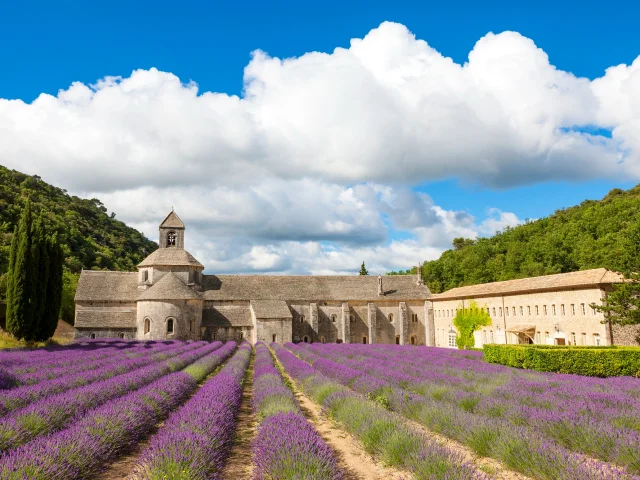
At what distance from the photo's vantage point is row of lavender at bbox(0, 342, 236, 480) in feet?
17.4

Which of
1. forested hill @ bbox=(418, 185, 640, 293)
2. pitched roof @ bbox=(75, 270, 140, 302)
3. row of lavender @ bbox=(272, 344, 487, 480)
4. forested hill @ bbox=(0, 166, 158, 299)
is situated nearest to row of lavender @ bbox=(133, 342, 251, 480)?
row of lavender @ bbox=(272, 344, 487, 480)

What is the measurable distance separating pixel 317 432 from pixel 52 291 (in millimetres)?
27044

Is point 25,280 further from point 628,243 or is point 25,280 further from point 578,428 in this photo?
point 628,243

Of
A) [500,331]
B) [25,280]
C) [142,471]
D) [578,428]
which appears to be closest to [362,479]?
[142,471]

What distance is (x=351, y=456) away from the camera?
7.81 m

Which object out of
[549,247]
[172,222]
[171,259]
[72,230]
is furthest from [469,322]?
[72,230]

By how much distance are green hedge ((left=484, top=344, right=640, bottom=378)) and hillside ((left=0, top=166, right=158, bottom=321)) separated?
4463cm

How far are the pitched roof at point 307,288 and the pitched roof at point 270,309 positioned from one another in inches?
51.9

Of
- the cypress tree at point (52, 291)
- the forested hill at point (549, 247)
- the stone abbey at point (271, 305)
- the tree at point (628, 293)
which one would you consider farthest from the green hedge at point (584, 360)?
the cypress tree at point (52, 291)

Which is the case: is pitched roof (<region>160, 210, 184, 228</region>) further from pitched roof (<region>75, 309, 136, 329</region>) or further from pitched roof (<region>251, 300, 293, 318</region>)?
pitched roof (<region>251, 300, 293, 318</region>)

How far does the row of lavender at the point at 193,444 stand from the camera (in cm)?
543

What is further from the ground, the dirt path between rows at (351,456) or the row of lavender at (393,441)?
the row of lavender at (393,441)

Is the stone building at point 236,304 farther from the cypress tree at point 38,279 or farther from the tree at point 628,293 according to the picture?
the tree at point 628,293

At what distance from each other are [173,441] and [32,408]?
12.1 ft
